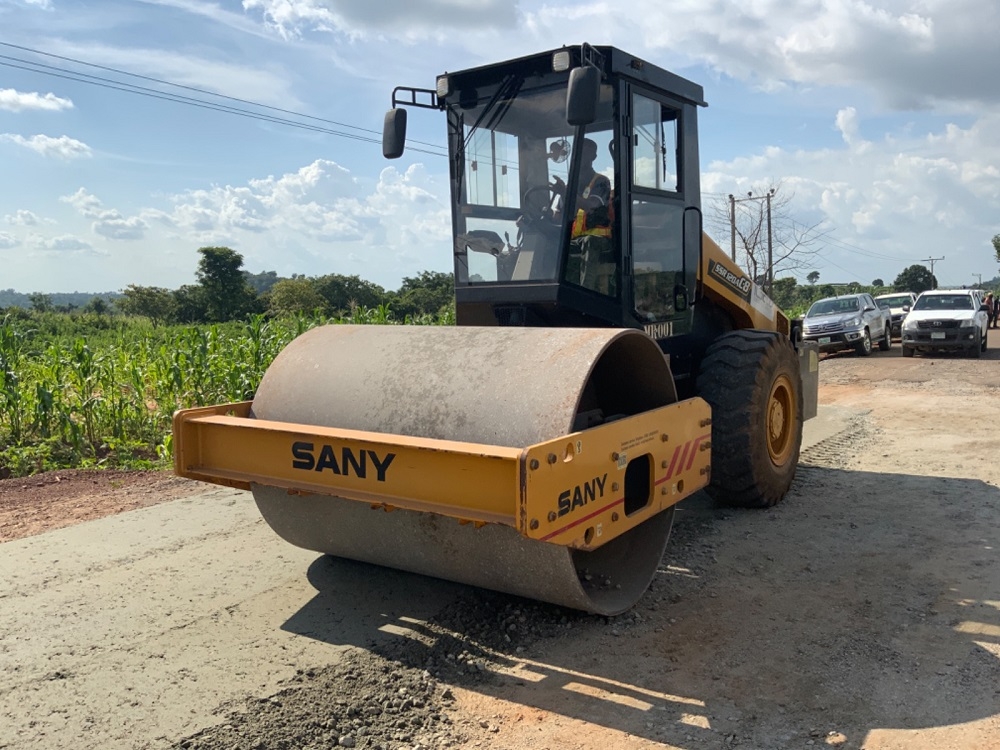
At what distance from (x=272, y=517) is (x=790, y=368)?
3934 millimetres

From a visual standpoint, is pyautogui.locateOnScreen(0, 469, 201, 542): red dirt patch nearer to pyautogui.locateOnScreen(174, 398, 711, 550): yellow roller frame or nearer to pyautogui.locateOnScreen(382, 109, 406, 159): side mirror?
pyautogui.locateOnScreen(174, 398, 711, 550): yellow roller frame

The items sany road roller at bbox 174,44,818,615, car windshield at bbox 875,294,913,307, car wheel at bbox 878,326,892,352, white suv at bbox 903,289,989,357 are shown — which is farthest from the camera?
car windshield at bbox 875,294,913,307

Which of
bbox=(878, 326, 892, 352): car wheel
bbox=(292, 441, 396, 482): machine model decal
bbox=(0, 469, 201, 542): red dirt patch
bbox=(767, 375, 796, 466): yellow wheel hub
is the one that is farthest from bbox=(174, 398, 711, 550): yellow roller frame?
bbox=(878, 326, 892, 352): car wheel

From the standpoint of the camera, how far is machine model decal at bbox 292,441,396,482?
365cm

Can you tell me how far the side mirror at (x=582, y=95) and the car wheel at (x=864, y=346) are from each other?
17824 mm

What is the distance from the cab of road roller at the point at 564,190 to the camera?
16.9 ft

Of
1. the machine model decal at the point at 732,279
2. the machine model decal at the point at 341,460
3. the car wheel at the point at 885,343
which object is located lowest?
the car wheel at the point at 885,343

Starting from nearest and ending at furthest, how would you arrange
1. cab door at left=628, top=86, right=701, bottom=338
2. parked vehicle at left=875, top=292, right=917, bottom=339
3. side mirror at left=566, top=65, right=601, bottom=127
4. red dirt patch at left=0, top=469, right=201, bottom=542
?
side mirror at left=566, top=65, right=601, bottom=127
cab door at left=628, top=86, right=701, bottom=338
red dirt patch at left=0, top=469, right=201, bottom=542
parked vehicle at left=875, top=292, right=917, bottom=339

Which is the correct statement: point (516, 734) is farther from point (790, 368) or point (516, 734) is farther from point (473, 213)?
point (790, 368)

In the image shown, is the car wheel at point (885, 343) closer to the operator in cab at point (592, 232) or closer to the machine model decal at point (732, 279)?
the machine model decal at point (732, 279)

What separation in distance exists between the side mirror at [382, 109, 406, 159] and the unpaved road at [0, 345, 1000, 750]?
110 inches

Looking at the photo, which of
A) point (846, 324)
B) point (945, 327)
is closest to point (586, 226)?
point (846, 324)

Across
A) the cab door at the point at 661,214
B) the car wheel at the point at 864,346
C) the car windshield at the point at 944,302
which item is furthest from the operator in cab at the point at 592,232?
the car windshield at the point at 944,302

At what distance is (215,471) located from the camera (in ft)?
13.7
